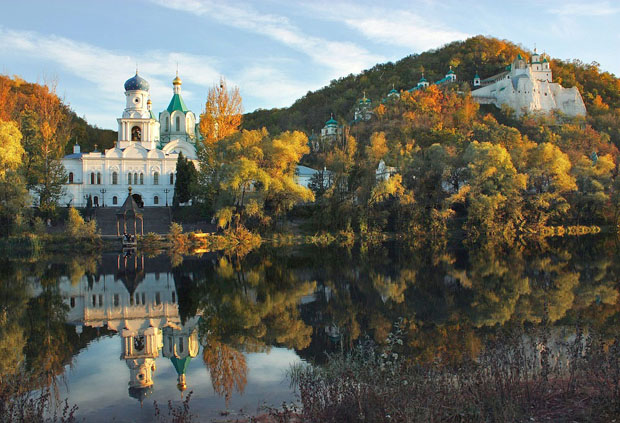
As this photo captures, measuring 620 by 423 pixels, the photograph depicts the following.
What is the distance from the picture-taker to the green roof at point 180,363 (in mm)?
8558

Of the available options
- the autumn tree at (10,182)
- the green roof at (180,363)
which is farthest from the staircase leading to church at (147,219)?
the green roof at (180,363)

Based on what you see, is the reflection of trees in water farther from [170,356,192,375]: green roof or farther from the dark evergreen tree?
the dark evergreen tree

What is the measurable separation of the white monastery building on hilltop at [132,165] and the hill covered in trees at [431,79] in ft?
76.3

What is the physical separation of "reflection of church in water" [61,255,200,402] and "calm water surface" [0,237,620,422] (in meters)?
0.03

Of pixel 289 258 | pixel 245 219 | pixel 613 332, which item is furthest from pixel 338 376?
pixel 245 219

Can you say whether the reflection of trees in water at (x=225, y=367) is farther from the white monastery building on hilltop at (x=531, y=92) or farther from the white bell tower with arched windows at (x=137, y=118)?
the white monastery building on hilltop at (x=531, y=92)

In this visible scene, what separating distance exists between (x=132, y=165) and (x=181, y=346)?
36707 millimetres

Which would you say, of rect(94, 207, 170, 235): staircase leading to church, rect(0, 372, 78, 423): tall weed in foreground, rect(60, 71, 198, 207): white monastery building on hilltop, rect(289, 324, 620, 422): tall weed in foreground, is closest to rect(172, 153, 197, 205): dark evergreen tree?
rect(94, 207, 170, 235): staircase leading to church

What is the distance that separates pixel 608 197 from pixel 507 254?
17755 mm

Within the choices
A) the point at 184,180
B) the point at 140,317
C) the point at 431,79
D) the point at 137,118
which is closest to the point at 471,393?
the point at 140,317

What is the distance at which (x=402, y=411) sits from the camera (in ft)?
18.1

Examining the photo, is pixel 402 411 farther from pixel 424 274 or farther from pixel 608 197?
pixel 608 197

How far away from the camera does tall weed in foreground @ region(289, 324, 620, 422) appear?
5.68 meters

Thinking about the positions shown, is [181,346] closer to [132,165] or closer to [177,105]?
[132,165]
